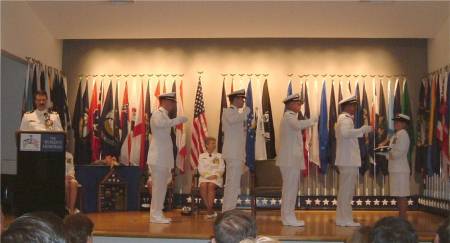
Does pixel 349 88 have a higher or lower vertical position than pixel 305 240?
higher

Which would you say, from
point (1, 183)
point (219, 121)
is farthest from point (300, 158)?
point (1, 183)

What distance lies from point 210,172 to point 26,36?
3.30 meters

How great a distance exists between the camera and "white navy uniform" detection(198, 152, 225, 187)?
844 cm

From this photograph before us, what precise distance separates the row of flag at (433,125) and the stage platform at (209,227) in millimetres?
769

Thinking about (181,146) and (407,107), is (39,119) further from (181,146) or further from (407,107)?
(407,107)

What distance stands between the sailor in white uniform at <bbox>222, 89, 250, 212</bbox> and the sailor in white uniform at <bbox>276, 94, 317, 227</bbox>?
53cm

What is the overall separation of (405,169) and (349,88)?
2586 mm

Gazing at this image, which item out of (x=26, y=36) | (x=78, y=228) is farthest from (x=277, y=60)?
(x=78, y=228)

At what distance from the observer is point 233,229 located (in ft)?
9.50

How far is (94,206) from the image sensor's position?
9062 mm

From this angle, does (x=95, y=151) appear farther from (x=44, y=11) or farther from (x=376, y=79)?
(x=376, y=79)

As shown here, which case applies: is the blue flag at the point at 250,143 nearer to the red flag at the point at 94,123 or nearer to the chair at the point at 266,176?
the chair at the point at 266,176

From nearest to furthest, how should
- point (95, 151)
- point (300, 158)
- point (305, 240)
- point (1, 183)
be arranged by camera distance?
point (305, 240) → point (300, 158) → point (1, 183) → point (95, 151)

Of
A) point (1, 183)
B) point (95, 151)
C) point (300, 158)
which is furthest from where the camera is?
point (95, 151)
